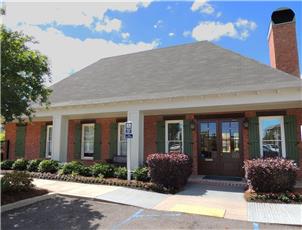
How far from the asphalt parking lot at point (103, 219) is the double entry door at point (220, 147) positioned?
521cm

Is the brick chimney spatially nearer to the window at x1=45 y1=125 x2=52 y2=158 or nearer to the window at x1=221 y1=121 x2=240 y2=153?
the window at x1=221 y1=121 x2=240 y2=153

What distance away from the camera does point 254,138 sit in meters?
10.3

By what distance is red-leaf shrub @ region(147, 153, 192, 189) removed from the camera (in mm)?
8539

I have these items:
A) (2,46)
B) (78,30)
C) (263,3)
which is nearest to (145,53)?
(78,30)

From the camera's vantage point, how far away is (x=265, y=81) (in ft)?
29.0

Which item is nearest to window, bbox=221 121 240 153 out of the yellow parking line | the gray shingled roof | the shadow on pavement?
the gray shingled roof

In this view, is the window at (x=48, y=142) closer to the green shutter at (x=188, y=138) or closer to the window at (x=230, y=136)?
the green shutter at (x=188, y=138)

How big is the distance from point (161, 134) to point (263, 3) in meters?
7.06

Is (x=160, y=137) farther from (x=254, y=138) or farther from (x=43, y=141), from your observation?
(x=43, y=141)

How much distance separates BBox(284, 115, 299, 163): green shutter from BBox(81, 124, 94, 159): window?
953 cm

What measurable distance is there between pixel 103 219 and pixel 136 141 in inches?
185

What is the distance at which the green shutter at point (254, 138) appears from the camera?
10.3 metres

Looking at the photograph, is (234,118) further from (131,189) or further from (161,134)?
(131,189)

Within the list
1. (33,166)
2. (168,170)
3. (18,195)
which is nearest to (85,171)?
(33,166)
